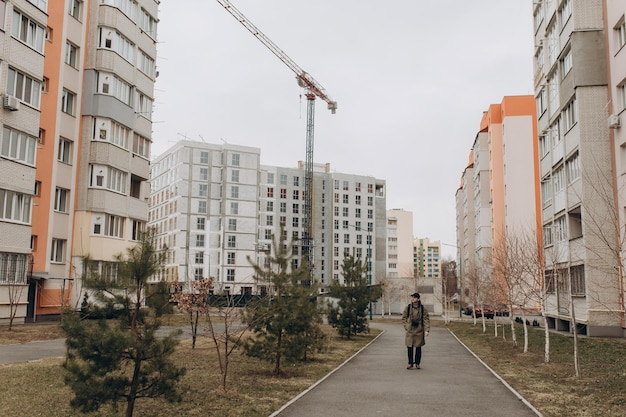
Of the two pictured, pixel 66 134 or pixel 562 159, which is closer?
pixel 562 159

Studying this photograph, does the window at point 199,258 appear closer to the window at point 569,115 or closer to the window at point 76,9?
the window at point 76,9

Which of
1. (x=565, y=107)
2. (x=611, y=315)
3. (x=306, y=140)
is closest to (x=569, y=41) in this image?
(x=565, y=107)

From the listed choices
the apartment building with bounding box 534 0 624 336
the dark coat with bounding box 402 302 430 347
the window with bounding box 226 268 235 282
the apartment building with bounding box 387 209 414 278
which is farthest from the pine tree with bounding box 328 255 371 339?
the apartment building with bounding box 387 209 414 278

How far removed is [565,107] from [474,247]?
6778cm

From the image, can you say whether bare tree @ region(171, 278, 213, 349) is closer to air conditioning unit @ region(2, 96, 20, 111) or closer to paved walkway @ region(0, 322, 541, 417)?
paved walkway @ region(0, 322, 541, 417)

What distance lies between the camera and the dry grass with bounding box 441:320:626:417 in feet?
31.5

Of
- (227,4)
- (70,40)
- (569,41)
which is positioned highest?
Result: (227,4)

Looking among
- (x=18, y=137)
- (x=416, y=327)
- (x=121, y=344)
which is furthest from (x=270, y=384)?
(x=18, y=137)

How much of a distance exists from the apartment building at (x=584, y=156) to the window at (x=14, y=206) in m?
23.3

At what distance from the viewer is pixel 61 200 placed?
33.2 meters

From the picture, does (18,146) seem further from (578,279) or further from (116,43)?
(578,279)

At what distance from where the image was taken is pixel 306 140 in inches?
4331

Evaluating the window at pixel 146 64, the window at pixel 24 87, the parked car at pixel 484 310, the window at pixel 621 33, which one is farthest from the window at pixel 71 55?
the window at pixel 621 33

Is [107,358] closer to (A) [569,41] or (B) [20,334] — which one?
(B) [20,334]
